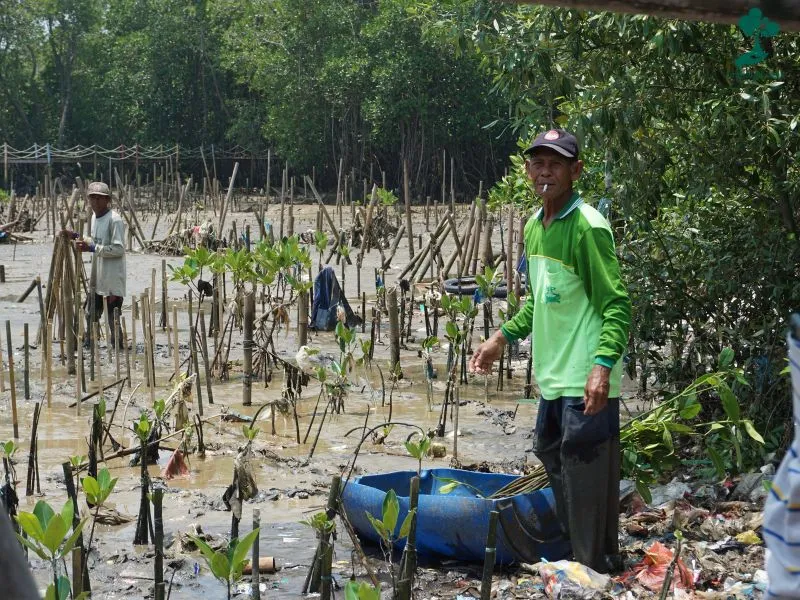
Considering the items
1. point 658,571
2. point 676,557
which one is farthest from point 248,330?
point 676,557

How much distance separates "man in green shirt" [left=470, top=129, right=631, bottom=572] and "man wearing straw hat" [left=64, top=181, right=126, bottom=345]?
5.11 meters

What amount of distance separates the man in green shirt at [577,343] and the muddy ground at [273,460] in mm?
381

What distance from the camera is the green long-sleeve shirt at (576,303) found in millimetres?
3930

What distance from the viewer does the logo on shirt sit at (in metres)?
4.07

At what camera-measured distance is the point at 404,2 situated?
87.0 ft

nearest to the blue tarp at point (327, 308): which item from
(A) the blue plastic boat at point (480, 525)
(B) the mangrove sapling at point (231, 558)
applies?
(A) the blue plastic boat at point (480, 525)

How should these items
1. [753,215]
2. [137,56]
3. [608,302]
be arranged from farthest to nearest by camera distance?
1. [137,56]
2. [753,215]
3. [608,302]

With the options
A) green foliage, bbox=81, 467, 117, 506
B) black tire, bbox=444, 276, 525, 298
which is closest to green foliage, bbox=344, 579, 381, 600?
green foliage, bbox=81, 467, 117, 506

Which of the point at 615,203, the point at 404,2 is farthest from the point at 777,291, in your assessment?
the point at 404,2

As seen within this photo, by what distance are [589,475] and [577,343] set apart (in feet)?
1.52

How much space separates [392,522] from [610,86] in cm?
273

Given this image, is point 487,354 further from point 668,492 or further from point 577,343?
point 668,492

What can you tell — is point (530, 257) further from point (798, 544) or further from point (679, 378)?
point (798, 544)

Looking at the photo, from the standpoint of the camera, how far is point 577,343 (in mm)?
4020
